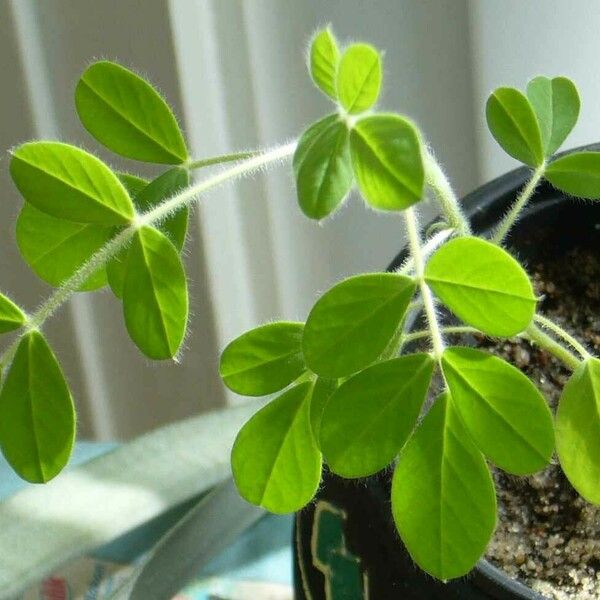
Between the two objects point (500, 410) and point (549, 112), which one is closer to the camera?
point (500, 410)

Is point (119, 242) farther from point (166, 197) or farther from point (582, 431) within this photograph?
point (582, 431)

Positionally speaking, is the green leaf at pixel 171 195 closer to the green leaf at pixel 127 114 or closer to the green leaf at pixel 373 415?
the green leaf at pixel 127 114

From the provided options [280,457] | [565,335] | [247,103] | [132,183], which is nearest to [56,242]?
[132,183]

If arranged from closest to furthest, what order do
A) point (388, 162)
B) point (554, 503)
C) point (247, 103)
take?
point (388, 162) < point (554, 503) < point (247, 103)

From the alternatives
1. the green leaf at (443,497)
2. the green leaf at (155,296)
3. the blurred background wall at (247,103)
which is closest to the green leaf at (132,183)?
the green leaf at (155,296)

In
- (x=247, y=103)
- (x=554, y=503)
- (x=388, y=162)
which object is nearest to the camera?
(x=388, y=162)

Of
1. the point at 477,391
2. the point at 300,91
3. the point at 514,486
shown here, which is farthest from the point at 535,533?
the point at 300,91

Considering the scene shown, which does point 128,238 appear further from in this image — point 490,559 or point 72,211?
point 490,559
